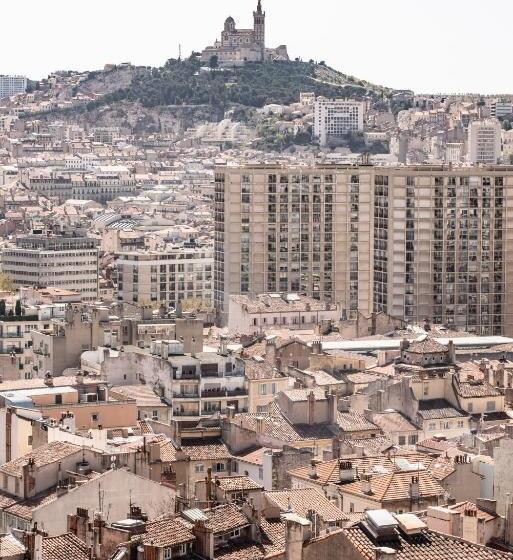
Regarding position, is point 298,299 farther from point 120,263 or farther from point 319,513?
point 319,513

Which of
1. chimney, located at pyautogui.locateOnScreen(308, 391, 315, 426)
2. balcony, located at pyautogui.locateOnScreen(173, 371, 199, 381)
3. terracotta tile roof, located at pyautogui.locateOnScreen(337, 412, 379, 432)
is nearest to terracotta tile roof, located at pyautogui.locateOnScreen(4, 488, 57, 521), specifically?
chimney, located at pyautogui.locateOnScreen(308, 391, 315, 426)

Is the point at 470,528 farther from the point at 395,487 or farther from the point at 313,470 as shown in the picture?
the point at 313,470

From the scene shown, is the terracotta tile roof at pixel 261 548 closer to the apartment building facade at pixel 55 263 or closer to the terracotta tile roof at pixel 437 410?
the terracotta tile roof at pixel 437 410

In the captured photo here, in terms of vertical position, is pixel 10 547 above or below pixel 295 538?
below

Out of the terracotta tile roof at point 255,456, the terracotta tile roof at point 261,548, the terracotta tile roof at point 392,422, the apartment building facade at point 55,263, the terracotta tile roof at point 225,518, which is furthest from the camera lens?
the apartment building facade at point 55,263

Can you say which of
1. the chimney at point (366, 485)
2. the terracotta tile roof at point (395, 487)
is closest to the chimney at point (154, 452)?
the terracotta tile roof at point (395, 487)

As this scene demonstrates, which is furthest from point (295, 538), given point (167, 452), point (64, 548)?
point (167, 452)

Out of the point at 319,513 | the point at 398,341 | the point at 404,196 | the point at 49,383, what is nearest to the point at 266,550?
the point at 319,513
